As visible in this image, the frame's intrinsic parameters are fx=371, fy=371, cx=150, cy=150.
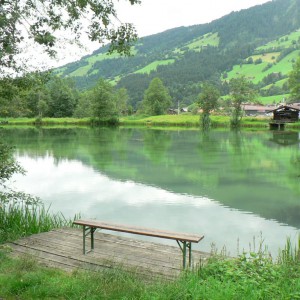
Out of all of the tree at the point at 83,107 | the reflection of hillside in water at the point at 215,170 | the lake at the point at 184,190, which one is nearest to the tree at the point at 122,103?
the tree at the point at 83,107

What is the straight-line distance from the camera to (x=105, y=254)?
7234mm

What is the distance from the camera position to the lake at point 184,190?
11742 millimetres

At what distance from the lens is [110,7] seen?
647cm

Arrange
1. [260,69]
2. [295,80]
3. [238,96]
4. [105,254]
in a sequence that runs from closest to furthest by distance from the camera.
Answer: [105,254]
[295,80]
[238,96]
[260,69]

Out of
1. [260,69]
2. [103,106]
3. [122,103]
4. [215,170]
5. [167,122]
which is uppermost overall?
[260,69]

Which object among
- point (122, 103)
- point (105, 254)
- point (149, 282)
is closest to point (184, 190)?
point (105, 254)

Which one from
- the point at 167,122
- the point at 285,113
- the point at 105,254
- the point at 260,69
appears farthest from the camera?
the point at 260,69

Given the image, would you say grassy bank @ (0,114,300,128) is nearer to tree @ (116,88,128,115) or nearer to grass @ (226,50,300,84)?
tree @ (116,88,128,115)

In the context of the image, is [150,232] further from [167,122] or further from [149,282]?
[167,122]

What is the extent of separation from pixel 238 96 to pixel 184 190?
5730cm

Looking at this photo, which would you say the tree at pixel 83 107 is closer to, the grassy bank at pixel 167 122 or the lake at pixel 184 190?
the grassy bank at pixel 167 122

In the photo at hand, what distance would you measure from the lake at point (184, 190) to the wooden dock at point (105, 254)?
1.99 metres

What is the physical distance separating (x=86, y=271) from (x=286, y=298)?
310cm

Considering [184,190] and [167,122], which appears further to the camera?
[167,122]
